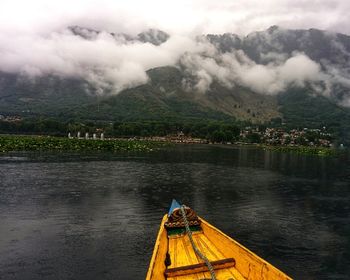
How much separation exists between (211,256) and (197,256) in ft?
2.53

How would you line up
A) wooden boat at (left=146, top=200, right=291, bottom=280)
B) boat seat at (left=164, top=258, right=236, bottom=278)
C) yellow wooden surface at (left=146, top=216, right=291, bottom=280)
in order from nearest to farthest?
yellow wooden surface at (left=146, top=216, right=291, bottom=280)
wooden boat at (left=146, top=200, right=291, bottom=280)
boat seat at (left=164, top=258, right=236, bottom=278)

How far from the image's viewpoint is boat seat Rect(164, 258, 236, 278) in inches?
737

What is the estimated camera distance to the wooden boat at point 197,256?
18250 millimetres

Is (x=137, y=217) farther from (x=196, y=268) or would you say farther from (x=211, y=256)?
(x=196, y=268)

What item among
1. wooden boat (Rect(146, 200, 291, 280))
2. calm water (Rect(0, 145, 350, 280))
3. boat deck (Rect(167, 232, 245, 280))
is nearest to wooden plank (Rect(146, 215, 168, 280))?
wooden boat (Rect(146, 200, 291, 280))

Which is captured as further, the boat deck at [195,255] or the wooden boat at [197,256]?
the boat deck at [195,255]

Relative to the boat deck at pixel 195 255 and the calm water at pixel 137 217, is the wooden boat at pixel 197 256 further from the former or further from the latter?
the calm water at pixel 137 217

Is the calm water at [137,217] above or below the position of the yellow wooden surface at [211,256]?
below

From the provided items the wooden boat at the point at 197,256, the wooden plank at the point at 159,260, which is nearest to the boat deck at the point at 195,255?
the wooden boat at the point at 197,256

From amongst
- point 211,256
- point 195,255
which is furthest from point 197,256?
point 211,256

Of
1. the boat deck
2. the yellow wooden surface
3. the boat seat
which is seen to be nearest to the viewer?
the yellow wooden surface

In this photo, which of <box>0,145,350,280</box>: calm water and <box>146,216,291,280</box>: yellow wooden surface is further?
<box>0,145,350,280</box>: calm water

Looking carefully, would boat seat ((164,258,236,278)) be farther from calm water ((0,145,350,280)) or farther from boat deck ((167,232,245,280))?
calm water ((0,145,350,280))

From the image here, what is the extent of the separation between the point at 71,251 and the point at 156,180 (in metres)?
36.6
